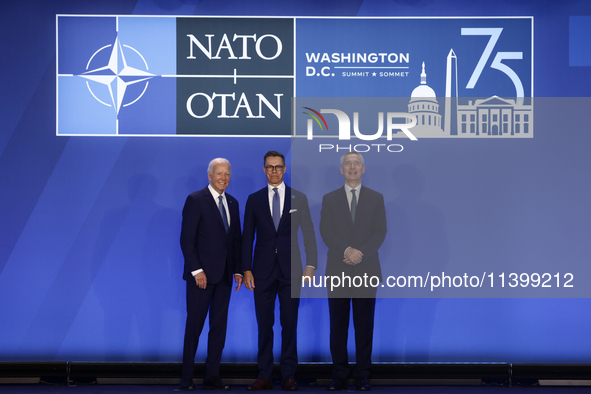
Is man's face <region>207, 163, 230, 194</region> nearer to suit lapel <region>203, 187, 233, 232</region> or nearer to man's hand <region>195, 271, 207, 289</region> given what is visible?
suit lapel <region>203, 187, 233, 232</region>

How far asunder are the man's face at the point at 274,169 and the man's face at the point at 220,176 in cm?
33

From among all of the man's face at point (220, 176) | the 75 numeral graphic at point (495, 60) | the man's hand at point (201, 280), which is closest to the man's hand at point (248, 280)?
the man's hand at point (201, 280)

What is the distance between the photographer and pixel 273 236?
13.4ft

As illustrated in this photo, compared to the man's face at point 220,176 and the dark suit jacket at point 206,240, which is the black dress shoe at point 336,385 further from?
the man's face at point 220,176

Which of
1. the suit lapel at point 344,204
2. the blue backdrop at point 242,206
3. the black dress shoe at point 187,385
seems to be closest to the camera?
the black dress shoe at point 187,385

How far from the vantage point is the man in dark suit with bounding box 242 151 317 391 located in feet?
13.4

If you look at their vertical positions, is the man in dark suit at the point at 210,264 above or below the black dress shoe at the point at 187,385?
above

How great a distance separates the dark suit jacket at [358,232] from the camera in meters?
4.17

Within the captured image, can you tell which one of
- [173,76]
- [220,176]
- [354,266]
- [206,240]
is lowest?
[354,266]

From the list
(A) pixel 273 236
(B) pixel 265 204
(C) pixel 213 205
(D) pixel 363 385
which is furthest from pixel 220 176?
(D) pixel 363 385

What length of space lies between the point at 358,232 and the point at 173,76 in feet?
7.19

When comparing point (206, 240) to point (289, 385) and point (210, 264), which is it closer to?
point (210, 264)

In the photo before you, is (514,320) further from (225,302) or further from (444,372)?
(225,302)

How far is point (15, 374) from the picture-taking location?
14.5ft
